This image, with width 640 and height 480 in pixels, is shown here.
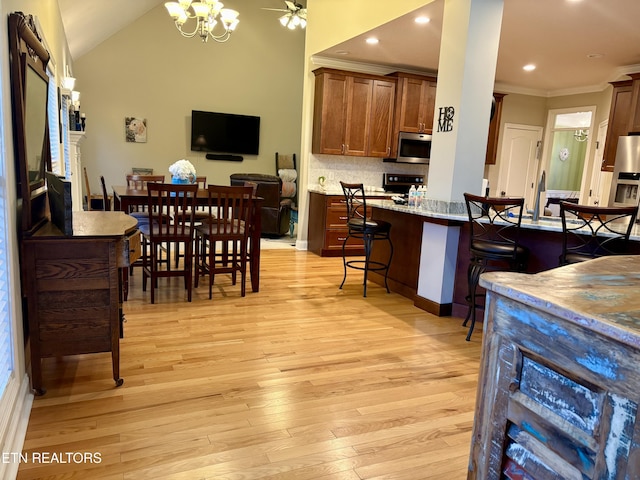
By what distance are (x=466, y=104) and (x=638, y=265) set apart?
2458 millimetres

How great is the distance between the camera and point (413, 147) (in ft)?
21.3

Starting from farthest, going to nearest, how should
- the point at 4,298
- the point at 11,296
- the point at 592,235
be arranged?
the point at 592,235, the point at 11,296, the point at 4,298

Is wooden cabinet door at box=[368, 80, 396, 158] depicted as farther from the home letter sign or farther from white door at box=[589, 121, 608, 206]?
white door at box=[589, 121, 608, 206]

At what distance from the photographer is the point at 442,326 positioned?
361 cm

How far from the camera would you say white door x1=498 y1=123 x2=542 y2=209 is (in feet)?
24.4

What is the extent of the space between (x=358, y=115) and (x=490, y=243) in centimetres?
345

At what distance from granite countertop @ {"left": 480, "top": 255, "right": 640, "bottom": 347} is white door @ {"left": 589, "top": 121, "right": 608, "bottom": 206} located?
5.66 meters

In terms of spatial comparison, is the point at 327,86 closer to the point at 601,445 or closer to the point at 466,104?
the point at 466,104

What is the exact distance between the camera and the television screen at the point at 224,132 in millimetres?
8656

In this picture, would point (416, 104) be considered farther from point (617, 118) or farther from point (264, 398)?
point (264, 398)

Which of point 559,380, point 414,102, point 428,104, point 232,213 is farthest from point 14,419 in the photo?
point 428,104

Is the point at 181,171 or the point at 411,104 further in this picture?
the point at 411,104

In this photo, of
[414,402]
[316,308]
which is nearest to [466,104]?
[316,308]

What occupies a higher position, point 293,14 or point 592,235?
point 293,14
